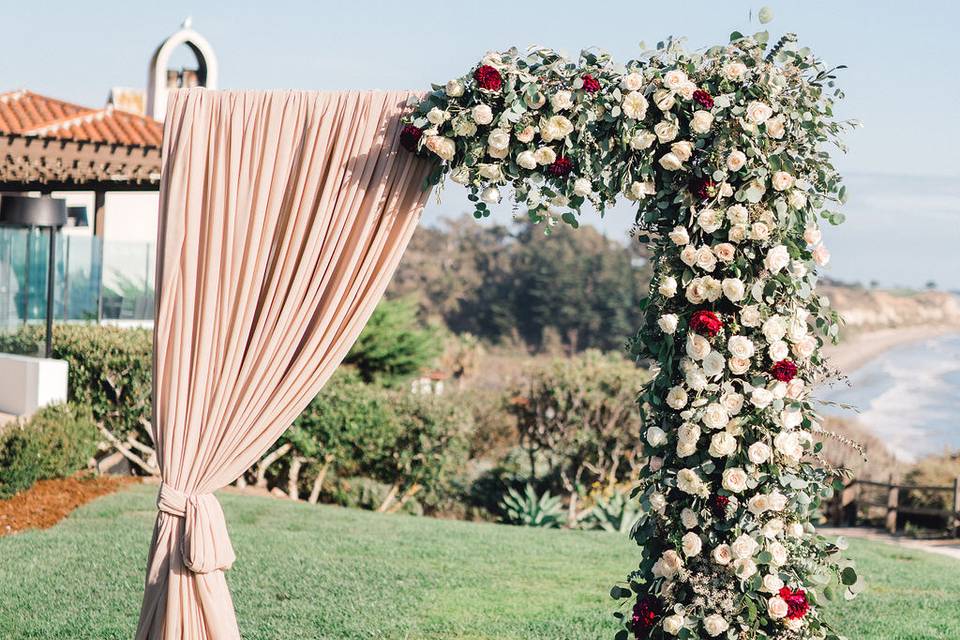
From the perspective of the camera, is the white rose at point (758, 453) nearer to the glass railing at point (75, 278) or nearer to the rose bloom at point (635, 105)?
the rose bloom at point (635, 105)

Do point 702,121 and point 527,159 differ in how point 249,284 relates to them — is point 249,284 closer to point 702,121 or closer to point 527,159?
point 527,159

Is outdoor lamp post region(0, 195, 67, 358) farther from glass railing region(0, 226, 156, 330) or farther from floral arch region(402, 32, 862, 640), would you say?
floral arch region(402, 32, 862, 640)

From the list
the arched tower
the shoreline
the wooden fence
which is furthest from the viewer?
the shoreline

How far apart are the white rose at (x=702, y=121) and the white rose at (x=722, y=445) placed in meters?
1.10

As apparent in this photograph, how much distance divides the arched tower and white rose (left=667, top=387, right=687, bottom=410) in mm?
14113

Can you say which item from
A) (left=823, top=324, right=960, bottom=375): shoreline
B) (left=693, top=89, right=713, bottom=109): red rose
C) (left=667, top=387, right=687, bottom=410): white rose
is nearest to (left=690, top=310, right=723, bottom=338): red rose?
(left=667, top=387, right=687, bottom=410): white rose

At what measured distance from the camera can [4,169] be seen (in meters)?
11.1

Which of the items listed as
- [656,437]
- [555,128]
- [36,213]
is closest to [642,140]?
[555,128]

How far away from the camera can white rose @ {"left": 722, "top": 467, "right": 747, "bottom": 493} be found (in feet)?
12.1

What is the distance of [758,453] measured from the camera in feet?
12.2

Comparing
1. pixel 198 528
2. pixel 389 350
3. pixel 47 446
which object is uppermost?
pixel 389 350

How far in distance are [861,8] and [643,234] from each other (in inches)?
1485

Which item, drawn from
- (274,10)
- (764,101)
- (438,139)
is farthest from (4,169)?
(274,10)

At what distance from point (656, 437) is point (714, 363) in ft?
1.18
